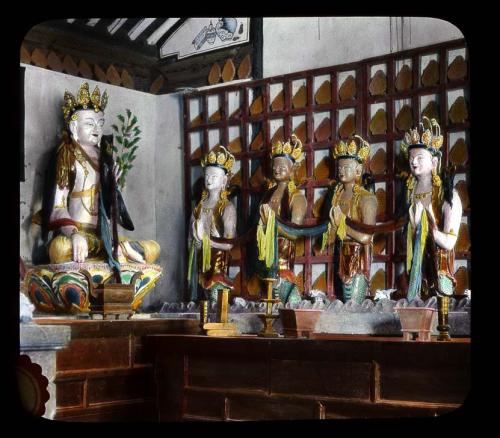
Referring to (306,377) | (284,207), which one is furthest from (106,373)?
(284,207)

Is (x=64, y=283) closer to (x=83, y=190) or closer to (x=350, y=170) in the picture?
(x=83, y=190)

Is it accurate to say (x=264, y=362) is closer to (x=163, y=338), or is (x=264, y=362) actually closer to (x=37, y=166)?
(x=163, y=338)

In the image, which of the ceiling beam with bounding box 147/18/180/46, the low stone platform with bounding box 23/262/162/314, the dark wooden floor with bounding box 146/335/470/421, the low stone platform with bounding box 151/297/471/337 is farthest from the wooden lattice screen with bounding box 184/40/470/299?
the dark wooden floor with bounding box 146/335/470/421

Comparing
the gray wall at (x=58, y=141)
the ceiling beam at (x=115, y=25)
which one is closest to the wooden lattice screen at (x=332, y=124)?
the gray wall at (x=58, y=141)

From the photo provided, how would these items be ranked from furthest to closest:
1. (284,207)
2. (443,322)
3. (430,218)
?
(284,207)
(430,218)
(443,322)

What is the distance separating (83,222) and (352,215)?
77.7 inches

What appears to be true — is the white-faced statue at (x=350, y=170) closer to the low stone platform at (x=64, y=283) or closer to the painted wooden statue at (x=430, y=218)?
the painted wooden statue at (x=430, y=218)

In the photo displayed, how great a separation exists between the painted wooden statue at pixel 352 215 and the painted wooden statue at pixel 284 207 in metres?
0.30

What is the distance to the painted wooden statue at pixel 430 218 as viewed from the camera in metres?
6.18

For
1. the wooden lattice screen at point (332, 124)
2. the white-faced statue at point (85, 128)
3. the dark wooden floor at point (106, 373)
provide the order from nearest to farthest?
the dark wooden floor at point (106, 373)
the wooden lattice screen at point (332, 124)
the white-faced statue at point (85, 128)

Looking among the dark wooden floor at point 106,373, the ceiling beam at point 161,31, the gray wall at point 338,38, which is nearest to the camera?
the dark wooden floor at point 106,373

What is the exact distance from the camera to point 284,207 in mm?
7008

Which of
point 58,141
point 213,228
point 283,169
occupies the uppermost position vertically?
point 58,141

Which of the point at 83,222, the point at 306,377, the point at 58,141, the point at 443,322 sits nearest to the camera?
the point at 443,322
